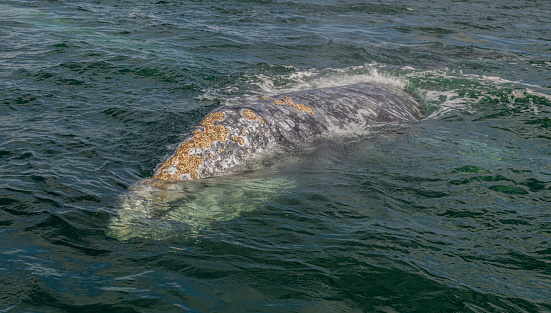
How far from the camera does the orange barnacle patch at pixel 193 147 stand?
18.5 feet

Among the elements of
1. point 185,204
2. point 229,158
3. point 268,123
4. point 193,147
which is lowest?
point 185,204

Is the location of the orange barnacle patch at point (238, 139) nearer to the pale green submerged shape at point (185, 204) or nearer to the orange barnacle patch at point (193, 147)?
the orange barnacle patch at point (193, 147)

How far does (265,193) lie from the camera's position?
5.47 m

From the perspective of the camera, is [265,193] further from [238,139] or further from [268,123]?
[268,123]

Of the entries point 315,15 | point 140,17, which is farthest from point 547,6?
point 140,17

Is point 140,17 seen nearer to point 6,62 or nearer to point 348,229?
point 6,62

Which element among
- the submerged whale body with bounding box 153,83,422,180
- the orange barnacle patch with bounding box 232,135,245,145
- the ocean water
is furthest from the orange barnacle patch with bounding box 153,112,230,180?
the ocean water

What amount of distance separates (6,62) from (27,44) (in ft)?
4.89

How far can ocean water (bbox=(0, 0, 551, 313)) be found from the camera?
3.79m

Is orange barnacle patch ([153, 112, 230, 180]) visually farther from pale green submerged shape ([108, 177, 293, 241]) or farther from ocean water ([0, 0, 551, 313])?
ocean water ([0, 0, 551, 313])

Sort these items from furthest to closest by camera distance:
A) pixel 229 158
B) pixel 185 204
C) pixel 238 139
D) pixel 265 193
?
pixel 238 139
pixel 229 158
pixel 265 193
pixel 185 204

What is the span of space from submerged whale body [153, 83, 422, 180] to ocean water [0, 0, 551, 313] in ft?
0.81

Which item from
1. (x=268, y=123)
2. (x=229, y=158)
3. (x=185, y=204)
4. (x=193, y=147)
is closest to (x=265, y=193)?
(x=229, y=158)

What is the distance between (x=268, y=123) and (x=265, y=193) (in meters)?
1.33
